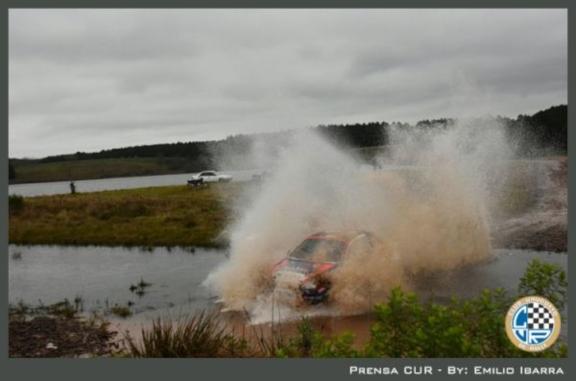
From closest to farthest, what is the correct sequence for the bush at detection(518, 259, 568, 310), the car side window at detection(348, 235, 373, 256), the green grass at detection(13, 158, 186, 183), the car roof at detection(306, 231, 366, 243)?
the bush at detection(518, 259, 568, 310) < the car side window at detection(348, 235, 373, 256) < the car roof at detection(306, 231, 366, 243) < the green grass at detection(13, 158, 186, 183)

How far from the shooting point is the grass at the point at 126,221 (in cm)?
2942

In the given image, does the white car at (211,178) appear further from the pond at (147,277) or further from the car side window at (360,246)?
the car side window at (360,246)

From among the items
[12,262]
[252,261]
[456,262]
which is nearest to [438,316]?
[252,261]

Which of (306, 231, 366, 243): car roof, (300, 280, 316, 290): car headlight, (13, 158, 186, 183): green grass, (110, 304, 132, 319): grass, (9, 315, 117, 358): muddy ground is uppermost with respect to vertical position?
(13, 158, 186, 183): green grass

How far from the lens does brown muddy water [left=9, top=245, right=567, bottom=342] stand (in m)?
14.1

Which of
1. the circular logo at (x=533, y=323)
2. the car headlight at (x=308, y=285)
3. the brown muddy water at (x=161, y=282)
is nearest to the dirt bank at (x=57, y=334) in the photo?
the brown muddy water at (x=161, y=282)

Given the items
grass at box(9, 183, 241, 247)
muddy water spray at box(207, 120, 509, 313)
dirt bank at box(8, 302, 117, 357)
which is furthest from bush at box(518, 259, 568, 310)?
grass at box(9, 183, 241, 247)

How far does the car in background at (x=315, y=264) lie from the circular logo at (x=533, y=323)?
22.5 feet

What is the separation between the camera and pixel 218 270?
795 inches

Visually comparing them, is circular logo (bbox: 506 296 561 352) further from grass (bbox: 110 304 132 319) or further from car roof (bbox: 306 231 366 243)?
grass (bbox: 110 304 132 319)

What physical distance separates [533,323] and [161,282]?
1395cm

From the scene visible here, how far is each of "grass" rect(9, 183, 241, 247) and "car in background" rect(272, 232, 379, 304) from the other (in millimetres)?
11545

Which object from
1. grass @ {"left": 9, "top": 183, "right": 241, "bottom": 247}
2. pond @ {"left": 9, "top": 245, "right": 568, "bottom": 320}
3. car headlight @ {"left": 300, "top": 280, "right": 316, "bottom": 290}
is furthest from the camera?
grass @ {"left": 9, "top": 183, "right": 241, "bottom": 247}
